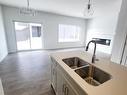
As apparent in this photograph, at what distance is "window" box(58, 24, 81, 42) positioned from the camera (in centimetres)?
693

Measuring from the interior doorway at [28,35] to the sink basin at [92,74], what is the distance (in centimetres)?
523

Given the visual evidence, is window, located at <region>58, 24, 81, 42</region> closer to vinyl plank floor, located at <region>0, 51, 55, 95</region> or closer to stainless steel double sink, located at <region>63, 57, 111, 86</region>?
vinyl plank floor, located at <region>0, 51, 55, 95</region>

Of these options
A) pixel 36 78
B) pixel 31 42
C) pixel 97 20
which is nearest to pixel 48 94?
pixel 36 78

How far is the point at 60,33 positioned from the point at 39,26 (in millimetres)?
1850

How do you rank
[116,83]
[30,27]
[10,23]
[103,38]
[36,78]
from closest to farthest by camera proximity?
[116,83] < [36,78] < [10,23] < [30,27] < [103,38]

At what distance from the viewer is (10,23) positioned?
4816mm

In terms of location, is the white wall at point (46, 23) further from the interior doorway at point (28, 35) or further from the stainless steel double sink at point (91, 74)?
the stainless steel double sink at point (91, 74)

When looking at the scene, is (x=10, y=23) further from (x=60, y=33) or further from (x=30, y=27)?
(x=60, y=33)

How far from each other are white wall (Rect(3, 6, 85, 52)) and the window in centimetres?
38

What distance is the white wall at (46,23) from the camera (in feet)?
15.7

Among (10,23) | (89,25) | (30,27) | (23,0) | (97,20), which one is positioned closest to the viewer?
(23,0)

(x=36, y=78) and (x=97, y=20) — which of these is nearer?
(x=36, y=78)

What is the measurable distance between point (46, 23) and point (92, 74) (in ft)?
17.5

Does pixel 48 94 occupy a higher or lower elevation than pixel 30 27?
lower
